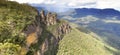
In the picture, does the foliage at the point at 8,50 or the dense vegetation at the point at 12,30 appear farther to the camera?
the dense vegetation at the point at 12,30

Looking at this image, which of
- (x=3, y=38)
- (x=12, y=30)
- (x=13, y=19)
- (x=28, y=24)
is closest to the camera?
(x=3, y=38)

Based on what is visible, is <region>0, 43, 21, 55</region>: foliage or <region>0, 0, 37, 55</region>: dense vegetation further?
<region>0, 0, 37, 55</region>: dense vegetation

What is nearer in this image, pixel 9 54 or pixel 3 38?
pixel 9 54

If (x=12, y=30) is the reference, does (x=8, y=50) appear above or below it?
above

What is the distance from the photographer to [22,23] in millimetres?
85938

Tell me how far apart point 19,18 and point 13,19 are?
3.97m

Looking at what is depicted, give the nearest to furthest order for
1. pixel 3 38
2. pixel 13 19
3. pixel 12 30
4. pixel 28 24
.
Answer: pixel 3 38, pixel 12 30, pixel 13 19, pixel 28 24

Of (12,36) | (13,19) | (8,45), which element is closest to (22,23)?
(13,19)

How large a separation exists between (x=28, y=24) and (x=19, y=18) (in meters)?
4.01

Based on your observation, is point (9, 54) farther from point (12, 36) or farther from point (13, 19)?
point (13, 19)

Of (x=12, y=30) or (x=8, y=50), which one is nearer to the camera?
(x=8, y=50)

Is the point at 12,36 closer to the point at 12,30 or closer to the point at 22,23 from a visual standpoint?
the point at 12,30

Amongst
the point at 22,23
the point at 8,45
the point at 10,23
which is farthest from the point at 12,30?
the point at 8,45

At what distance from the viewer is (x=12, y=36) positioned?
75.2m
